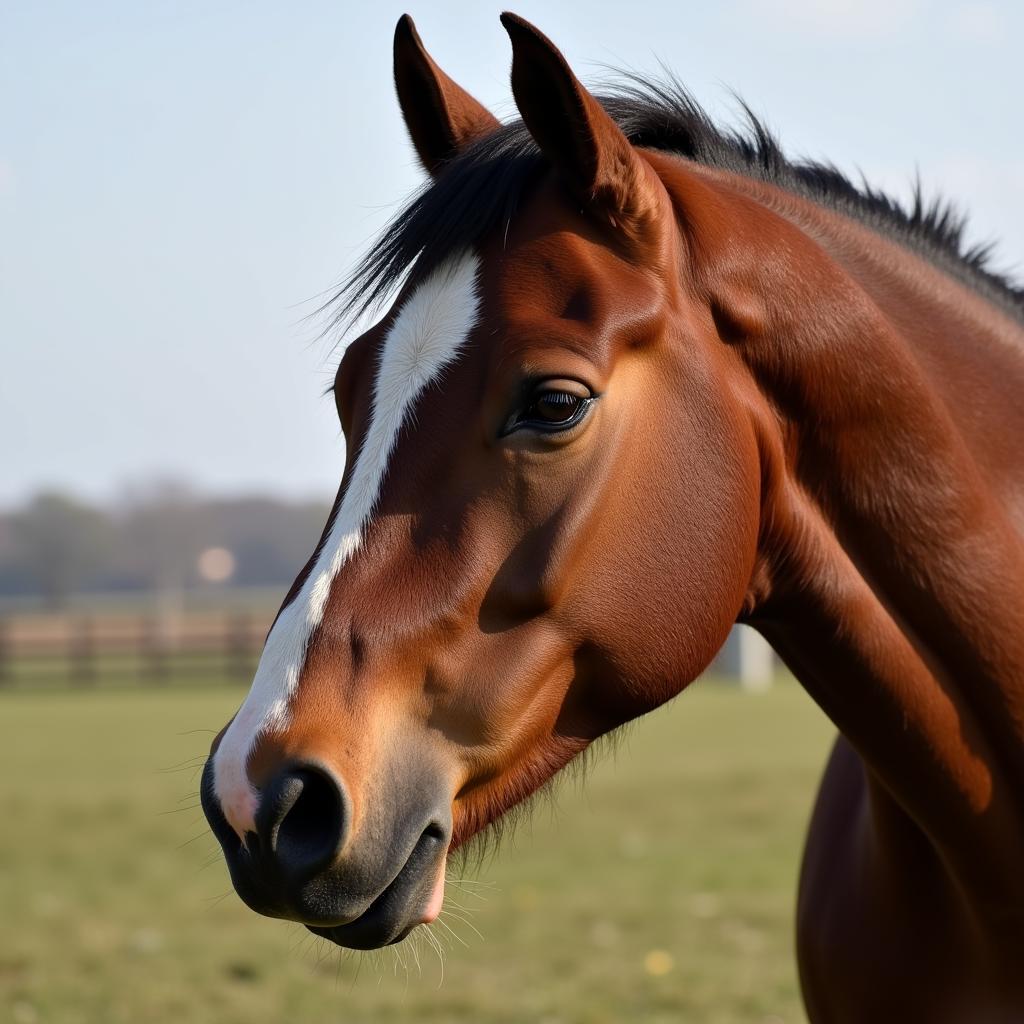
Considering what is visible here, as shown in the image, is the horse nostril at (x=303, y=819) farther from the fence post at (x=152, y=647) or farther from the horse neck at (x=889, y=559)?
the fence post at (x=152, y=647)

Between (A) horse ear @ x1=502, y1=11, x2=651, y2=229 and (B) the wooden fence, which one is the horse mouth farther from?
(B) the wooden fence

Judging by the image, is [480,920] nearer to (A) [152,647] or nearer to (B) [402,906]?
(B) [402,906]

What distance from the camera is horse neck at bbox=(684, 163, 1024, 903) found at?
221cm

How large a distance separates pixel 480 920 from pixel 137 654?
85.9 ft

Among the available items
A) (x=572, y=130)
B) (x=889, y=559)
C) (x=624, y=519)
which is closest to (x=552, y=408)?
(x=624, y=519)

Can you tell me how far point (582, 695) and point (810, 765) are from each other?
1163cm

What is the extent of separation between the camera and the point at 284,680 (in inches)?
73.1

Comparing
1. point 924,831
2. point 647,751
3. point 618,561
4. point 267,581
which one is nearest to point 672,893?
point 924,831

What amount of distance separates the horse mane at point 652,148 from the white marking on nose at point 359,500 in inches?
3.2

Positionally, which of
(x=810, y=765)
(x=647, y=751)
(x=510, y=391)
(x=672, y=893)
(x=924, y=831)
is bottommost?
(x=647, y=751)

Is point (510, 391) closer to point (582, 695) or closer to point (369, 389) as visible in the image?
point (369, 389)

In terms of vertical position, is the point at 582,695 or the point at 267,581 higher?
the point at 582,695

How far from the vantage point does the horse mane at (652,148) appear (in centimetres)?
214

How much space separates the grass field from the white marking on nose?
0.47m
